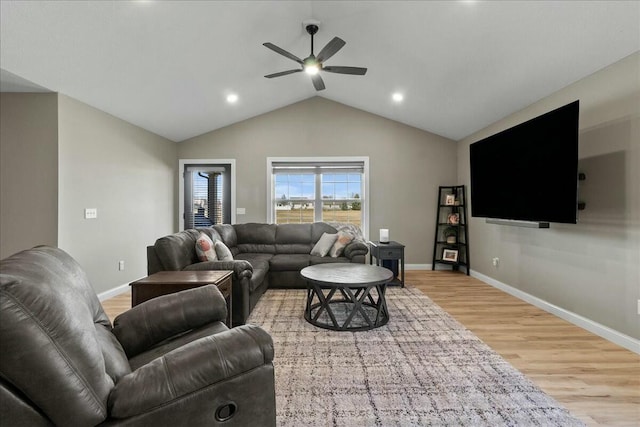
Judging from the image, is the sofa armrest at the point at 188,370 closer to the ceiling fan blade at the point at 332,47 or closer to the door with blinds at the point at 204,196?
the ceiling fan blade at the point at 332,47

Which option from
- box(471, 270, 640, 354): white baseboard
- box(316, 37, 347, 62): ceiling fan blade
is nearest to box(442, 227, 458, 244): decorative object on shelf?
box(471, 270, 640, 354): white baseboard

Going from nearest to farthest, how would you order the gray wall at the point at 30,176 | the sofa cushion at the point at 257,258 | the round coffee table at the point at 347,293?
the round coffee table at the point at 347,293 → the gray wall at the point at 30,176 → the sofa cushion at the point at 257,258

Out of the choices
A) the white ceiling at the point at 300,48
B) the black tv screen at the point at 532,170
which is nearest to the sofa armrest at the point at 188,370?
the white ceiling at the point at 300,48

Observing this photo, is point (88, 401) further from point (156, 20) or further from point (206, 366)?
point (156, 20)

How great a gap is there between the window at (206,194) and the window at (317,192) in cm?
90

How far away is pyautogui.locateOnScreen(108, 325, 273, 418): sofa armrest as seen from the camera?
3.34 feet

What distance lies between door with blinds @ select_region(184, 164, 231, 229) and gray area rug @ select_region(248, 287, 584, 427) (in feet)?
11.1

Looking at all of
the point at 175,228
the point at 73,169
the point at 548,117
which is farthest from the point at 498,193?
the point at 175,228

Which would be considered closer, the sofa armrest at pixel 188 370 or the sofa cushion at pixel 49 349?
the sofa cushion at pixel 49 349

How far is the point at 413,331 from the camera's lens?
9.72ft

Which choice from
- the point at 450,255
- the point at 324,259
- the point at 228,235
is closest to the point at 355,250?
the point at 324,259

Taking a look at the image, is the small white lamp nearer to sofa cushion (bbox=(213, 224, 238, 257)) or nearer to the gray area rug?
the gray area rug

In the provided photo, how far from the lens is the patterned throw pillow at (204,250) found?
3545 millimetres

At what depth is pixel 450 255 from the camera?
18.4 feet
